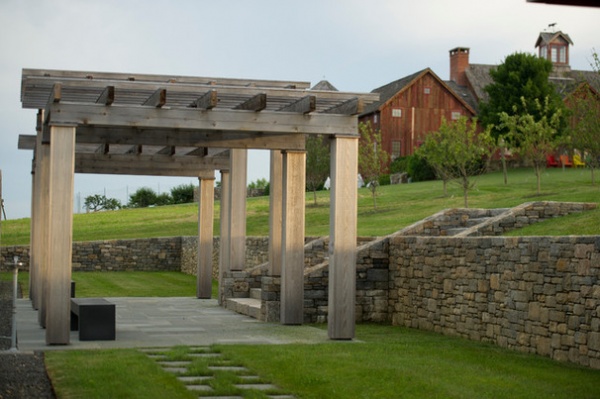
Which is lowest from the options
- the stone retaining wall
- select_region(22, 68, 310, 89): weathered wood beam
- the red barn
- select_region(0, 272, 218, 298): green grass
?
select_region(0, 272, 218, 298): green grass

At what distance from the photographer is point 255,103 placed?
14227mm

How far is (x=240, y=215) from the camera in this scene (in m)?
21.0

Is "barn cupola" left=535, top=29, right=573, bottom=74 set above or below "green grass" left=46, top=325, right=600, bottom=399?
above

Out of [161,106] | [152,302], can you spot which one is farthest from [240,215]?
[161,106]

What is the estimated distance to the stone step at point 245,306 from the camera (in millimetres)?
18391

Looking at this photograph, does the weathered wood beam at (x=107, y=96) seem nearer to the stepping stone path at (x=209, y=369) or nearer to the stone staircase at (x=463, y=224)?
the stepping stone path at (x=209, y=369)

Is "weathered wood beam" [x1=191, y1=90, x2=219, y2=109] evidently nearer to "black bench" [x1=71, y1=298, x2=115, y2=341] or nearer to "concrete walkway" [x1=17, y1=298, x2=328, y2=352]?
"black bench" [x1=71, y1=298, x2=115, y2=341]

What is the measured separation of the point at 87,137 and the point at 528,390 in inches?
376

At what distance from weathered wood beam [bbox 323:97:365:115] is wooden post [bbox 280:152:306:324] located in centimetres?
249

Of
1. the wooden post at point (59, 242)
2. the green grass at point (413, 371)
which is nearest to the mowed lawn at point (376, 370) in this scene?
the green grass at point (413, 371)

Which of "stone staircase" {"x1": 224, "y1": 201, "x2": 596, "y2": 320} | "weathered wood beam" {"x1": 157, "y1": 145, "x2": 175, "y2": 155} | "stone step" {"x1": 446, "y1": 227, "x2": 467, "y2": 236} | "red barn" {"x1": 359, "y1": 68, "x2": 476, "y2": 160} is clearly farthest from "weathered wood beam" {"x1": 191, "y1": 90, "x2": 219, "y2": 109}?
"red barn" {"x1": 359, "y1": 68, "x2": 476, "y2": 160}

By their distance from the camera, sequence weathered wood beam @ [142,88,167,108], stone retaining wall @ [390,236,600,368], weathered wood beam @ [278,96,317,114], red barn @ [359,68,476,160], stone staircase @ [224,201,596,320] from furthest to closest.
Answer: red barn @ [359,68,476,160] → stone staircase @ [224,201,596,320] → weathered wood beam @ [278,96,317,114] → weathered wood beam @ [142,88,167,108] → stone retaining wall @ [390,236,600,368]

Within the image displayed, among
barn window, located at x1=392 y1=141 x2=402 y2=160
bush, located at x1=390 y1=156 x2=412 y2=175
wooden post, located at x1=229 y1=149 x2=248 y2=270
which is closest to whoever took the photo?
wooden post, located at x1=229 y1=149 x2=248 y2=270

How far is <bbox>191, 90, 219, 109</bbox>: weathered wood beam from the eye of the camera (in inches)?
539
